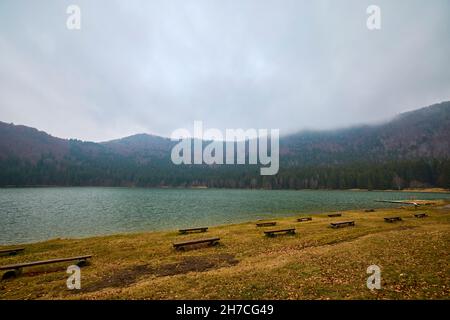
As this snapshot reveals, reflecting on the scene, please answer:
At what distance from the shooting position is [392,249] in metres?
20.3

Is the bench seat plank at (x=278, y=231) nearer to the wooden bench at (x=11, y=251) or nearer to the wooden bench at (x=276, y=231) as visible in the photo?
the wooden bench at (x=276, y=231)

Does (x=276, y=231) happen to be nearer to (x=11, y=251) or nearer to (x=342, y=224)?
(x=342, y=224)

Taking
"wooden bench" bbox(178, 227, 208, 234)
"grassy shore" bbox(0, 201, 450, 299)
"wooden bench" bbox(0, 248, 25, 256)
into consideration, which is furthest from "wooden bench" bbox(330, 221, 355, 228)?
"wooden bench" bbox(0, 248, 25, 256)

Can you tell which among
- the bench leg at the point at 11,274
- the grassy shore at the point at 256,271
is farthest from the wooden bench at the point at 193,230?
the bench leg at the point at 11,274

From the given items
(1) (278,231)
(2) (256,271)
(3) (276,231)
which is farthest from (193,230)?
(2) (256,271)

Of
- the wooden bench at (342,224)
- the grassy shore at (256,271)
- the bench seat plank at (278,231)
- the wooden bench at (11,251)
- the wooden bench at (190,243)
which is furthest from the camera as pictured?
the wooden bench at (342,224)

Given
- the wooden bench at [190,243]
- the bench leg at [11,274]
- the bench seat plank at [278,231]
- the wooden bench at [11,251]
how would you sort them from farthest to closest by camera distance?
the bench seat plank at [278,231]
the wooden bench at [11,251]
the wooden bench at [190,243]
the bench leg at [11,274]

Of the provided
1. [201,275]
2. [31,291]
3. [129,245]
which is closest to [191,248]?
[129,245]

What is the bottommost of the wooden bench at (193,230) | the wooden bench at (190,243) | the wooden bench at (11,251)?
the wooden bench at (11,251)

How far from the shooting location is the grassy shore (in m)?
13.2

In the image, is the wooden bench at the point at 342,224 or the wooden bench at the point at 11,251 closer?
the wooden bench at the point at 11,251

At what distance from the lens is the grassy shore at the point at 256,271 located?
518 inches

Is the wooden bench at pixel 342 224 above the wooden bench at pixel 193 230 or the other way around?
above
